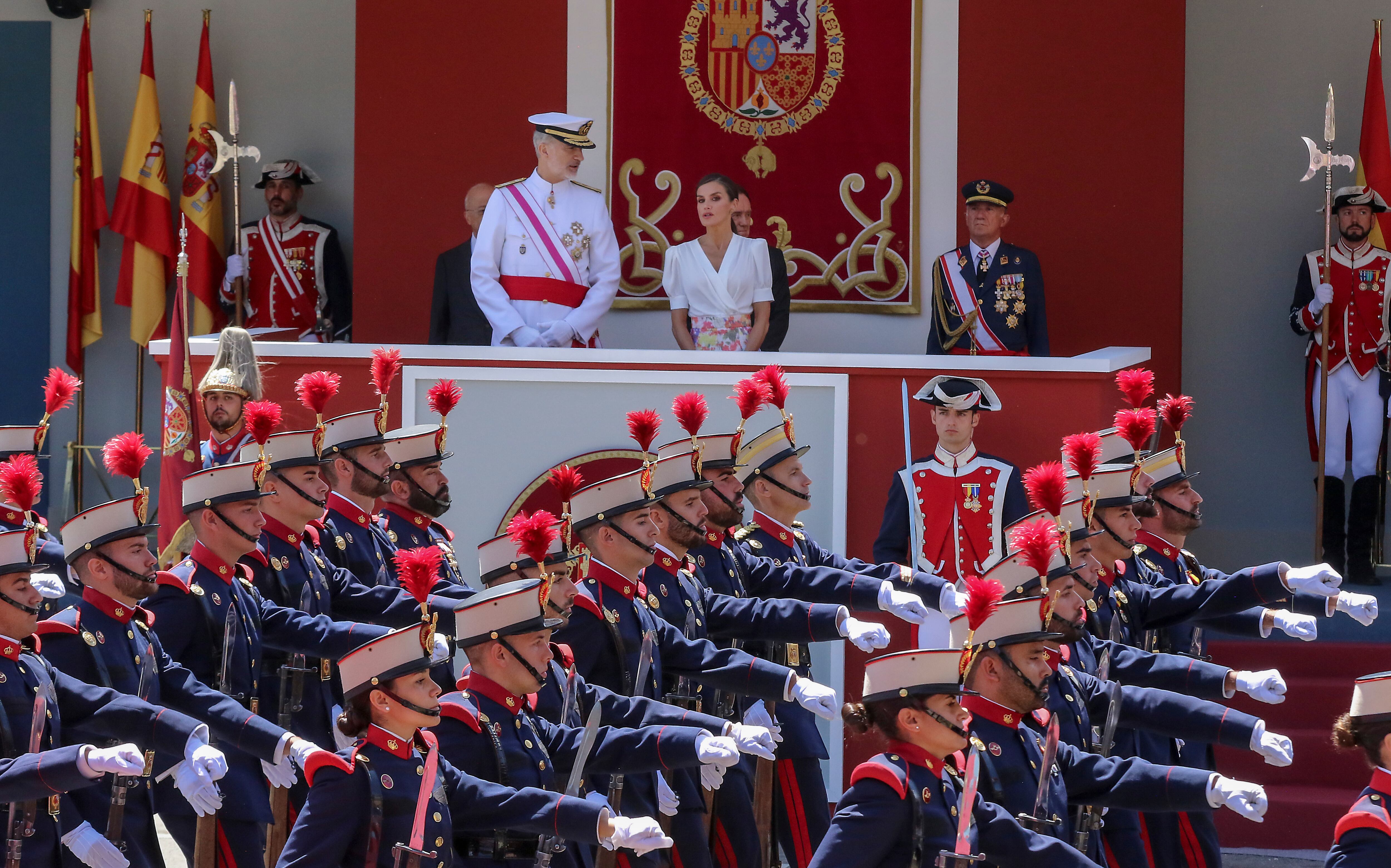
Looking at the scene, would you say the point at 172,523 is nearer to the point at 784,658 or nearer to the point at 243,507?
the point at 243,507

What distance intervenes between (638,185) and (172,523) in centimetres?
325

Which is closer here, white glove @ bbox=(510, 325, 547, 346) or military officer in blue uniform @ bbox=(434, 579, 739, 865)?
military officer in blue uniform @ bbox=(434, 579, 739, 865)

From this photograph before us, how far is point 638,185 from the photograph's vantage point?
9.50 meters

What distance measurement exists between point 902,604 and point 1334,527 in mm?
4391

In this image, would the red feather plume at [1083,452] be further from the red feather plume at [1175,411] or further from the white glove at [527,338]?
the white glove at [527,338]

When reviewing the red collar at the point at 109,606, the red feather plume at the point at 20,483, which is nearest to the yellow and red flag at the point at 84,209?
the red collar at the point at 109,606

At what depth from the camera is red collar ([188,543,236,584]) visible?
5289mm

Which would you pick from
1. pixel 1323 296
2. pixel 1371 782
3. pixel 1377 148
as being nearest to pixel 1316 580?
pixel 1371 782

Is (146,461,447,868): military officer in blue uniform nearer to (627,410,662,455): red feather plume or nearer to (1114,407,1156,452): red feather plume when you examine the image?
(627,410,662,455): red feather plume

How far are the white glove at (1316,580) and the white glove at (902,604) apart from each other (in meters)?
1.19

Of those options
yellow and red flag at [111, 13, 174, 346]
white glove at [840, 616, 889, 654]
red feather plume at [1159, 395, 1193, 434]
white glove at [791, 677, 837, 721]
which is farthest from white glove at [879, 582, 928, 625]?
yellow and red flag at [111, 13, 174, 346]

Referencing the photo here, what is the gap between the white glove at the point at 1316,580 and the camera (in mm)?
5828

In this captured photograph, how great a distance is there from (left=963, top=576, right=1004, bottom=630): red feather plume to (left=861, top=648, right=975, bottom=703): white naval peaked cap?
0.50 feet

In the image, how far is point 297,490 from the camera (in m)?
5.84
